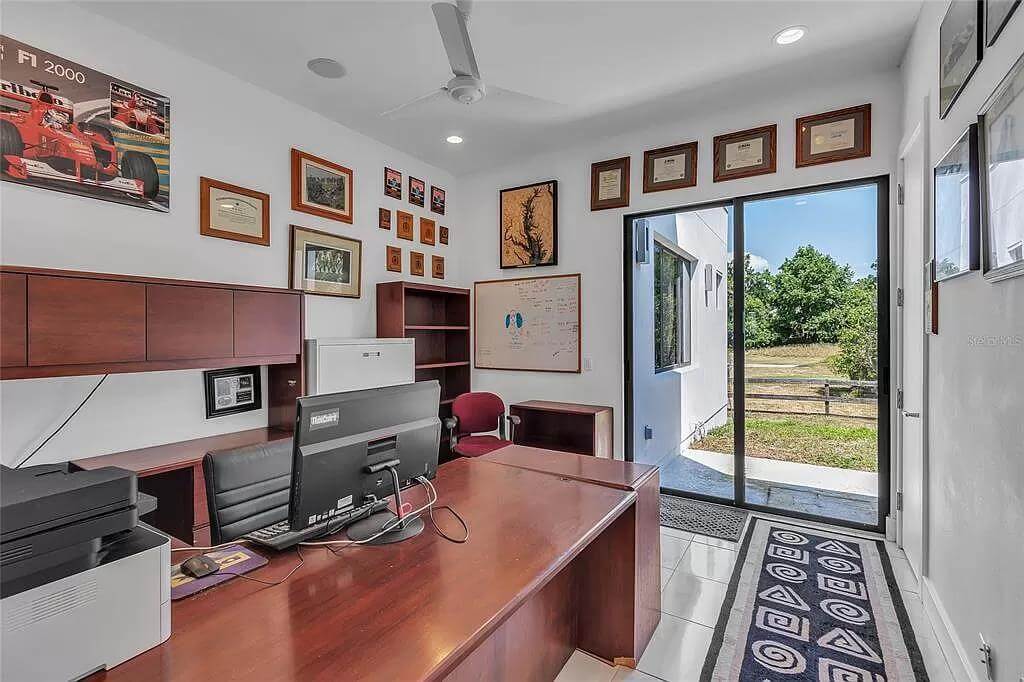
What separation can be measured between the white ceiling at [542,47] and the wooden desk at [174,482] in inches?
91.6

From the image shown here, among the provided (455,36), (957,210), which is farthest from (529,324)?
(957,210)

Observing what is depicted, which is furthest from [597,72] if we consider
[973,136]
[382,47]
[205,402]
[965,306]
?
[205,402]

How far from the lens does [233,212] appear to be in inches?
124

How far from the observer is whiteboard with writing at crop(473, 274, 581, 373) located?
173 inches

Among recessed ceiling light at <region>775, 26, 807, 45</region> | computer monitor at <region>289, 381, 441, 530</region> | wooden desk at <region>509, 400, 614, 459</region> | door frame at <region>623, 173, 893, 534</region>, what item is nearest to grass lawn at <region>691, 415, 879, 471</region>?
door frame at <region>623, 173, 893, 534</region>

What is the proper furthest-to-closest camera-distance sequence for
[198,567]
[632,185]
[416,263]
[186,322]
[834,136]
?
[416,263], [632,185], [834,136], [186,322], [198,567]

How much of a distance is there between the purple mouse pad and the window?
3864 mm

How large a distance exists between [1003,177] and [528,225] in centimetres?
349

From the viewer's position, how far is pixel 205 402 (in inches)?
118

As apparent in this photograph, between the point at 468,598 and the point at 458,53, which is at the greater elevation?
the point at 458,53

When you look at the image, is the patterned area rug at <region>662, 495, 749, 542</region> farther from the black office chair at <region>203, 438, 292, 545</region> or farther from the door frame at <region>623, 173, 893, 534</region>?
the black office chair at <region>203, 438, 292, 545</region>

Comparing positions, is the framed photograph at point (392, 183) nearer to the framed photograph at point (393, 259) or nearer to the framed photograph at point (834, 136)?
the framed photograph at point (393, 259)

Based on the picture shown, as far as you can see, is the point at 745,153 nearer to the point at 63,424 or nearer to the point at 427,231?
the point at 427,231

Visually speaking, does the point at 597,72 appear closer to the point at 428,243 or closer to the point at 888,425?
the point at 428,243
